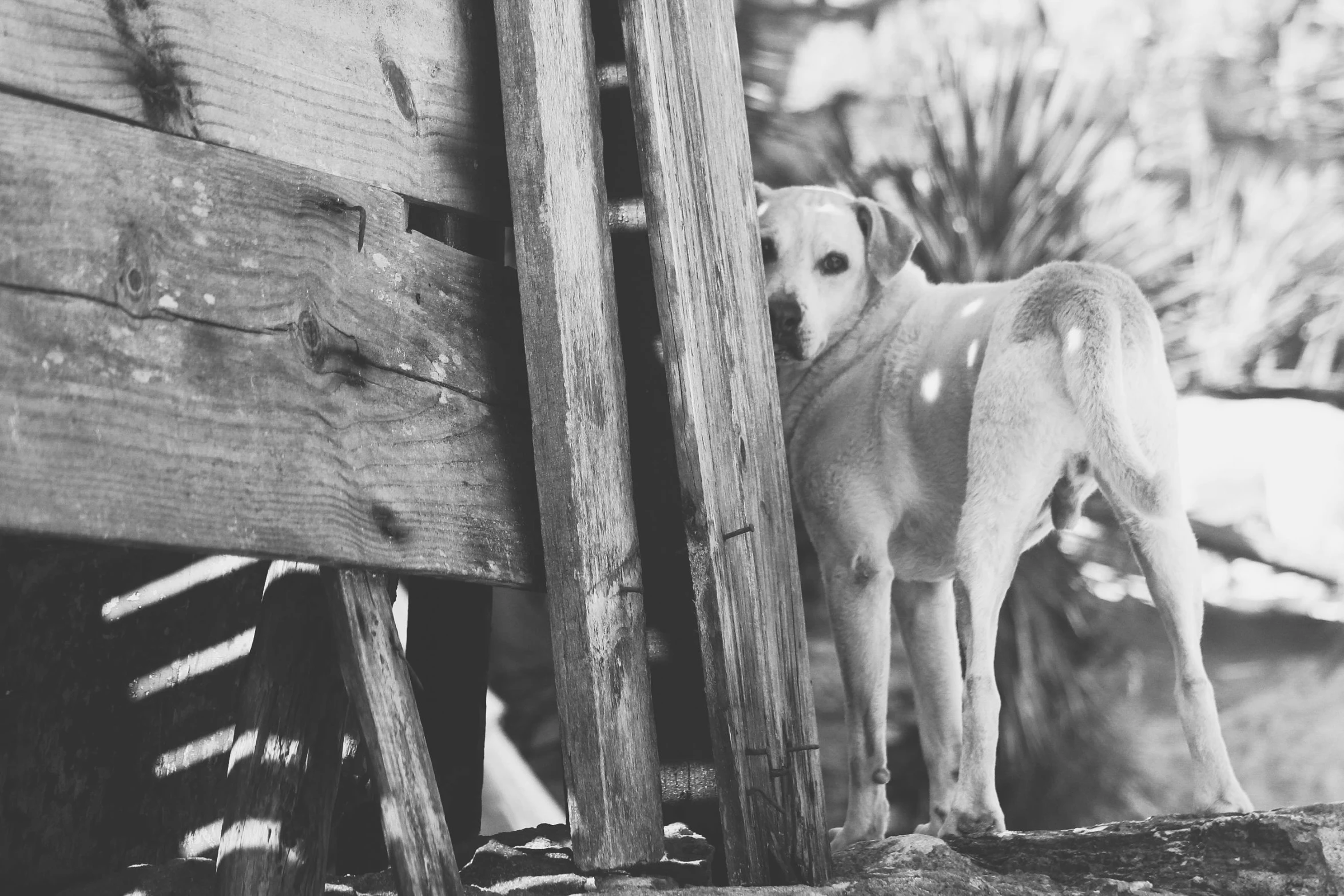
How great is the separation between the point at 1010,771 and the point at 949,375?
4394 mm

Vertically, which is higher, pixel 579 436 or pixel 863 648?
pixel 579 436

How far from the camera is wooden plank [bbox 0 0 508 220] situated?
1.64 m

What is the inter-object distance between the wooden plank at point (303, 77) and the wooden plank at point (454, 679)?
104cm

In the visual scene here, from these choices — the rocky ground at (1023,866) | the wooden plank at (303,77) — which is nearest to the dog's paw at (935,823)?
the rocky ground at (1023,866)

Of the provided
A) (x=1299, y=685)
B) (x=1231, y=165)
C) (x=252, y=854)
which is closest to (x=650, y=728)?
(x=252, y=854)

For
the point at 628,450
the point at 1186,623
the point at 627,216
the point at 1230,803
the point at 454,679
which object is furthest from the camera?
the point at 454,679

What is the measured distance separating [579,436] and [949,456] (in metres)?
1.43

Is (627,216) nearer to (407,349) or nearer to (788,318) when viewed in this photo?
(407,349)

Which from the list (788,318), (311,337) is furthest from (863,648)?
(311,337)

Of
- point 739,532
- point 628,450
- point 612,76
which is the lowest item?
point 739,532

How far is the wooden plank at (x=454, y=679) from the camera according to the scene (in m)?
2.95

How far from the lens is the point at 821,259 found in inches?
148

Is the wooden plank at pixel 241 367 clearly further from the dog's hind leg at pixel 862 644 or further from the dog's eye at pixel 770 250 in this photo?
the dog's eye at pixel 770 250

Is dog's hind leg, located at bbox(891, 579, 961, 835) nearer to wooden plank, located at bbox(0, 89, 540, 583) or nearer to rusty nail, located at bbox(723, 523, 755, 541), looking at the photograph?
rusty nail, located at bbox(723, 523, 755, 541)
